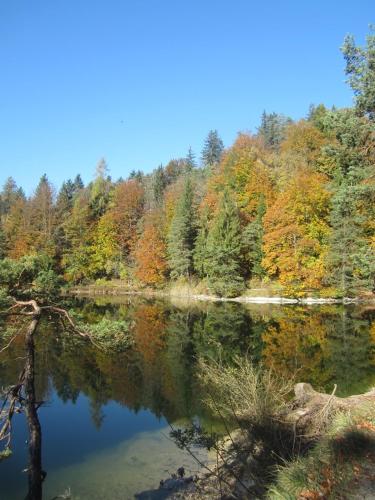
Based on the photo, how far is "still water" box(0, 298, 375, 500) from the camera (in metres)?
9.72

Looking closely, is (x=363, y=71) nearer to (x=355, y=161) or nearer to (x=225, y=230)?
(x=355, y=161)

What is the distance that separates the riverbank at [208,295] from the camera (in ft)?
133

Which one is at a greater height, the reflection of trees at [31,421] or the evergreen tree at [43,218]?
the evergreen tree at [43,218]

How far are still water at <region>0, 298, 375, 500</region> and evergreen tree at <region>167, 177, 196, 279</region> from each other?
1531 cm

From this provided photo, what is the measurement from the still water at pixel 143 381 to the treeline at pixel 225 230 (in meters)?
8.26

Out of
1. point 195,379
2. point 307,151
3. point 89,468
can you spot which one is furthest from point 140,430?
point 307,151

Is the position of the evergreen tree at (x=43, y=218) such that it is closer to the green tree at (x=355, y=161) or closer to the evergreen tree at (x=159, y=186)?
the evergreen tree at (x=159, y=186)

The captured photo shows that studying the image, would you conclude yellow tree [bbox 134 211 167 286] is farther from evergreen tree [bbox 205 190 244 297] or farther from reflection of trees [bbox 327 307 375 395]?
reflection of trees [bbox 327 307 375 395]

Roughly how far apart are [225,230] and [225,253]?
2913 millimetres

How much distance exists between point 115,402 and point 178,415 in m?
2.76

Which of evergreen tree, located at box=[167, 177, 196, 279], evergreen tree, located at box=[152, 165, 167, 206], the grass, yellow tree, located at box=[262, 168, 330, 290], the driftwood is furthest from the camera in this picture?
evergreen tree, located at box=[152, 165, 167, 206]

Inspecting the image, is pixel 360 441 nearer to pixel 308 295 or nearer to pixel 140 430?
pixel 140 430

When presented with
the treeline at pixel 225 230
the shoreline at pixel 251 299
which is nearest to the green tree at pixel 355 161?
the treeline at pixel 225 230

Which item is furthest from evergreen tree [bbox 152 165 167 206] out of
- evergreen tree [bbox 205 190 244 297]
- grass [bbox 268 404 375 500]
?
grass [bbox 268 404 375 500]
